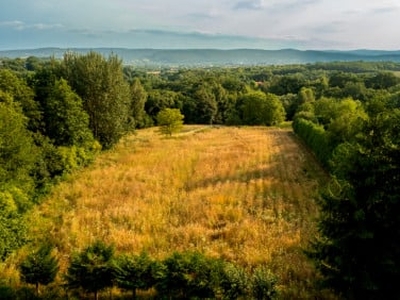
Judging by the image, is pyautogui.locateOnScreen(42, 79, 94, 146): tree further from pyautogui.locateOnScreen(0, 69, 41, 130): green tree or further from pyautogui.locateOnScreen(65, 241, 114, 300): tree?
pyautogui.locateOnScreen(65, 241, 114, 300): tree

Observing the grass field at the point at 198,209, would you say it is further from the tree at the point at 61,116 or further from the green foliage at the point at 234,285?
the tree at the point at 61,116

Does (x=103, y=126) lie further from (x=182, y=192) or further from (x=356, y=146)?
(x=356, y=146)

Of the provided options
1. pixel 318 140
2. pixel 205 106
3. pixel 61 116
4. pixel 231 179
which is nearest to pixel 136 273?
pixel 231 179

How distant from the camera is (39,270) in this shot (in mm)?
12625

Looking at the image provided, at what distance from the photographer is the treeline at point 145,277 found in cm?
1130

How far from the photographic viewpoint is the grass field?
52.3 feet

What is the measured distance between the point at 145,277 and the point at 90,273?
5.48ft

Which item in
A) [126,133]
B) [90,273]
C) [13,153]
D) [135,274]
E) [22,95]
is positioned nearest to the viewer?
[135,274]

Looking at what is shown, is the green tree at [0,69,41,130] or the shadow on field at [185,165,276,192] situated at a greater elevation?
the green tree at [0,69,41,130]

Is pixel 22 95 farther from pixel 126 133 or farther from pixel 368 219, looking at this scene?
pixel 368 219

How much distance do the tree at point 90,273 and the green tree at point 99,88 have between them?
28993mm

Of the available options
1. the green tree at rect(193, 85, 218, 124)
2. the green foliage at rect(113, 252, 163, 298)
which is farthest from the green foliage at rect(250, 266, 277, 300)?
the green tree at rect(193, 85, 218, 124)

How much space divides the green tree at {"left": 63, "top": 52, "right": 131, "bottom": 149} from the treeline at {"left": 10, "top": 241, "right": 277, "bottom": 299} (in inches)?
1124

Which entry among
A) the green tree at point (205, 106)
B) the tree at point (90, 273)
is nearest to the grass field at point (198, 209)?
the tree at point (90, 273)
